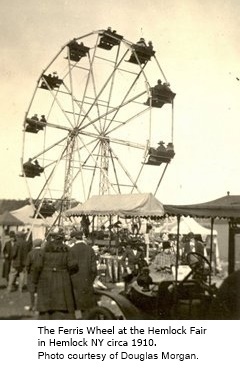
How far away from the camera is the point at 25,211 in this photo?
2067cm

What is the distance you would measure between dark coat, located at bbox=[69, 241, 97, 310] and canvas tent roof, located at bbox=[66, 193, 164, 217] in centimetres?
403

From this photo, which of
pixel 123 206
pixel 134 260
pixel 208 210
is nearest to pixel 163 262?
pixel 123 206

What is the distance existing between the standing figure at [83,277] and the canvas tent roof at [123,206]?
4.03 meters

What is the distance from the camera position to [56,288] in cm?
651

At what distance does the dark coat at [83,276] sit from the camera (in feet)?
23.4

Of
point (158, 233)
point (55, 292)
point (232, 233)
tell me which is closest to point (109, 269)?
point (232, 233)

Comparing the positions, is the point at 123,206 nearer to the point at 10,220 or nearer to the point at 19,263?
the point at 19,263

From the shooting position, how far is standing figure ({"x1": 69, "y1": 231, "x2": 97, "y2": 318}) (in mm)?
7141

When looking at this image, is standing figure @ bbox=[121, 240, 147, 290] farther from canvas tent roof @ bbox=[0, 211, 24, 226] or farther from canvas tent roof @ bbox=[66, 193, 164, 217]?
canvas tent roof @ bbox=[0, 211, 24, 226]

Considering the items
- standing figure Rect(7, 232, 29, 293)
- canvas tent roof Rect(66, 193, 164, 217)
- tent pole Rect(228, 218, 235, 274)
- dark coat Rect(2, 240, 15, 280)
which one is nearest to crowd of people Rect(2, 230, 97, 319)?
standing figure Rect(7, 232, 29, 293)

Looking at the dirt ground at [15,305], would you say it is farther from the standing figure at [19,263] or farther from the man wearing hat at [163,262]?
the man wearing hat at [163,262]

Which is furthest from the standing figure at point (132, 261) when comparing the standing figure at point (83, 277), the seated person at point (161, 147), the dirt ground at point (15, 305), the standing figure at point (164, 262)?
the seated person at point (161, 147)
